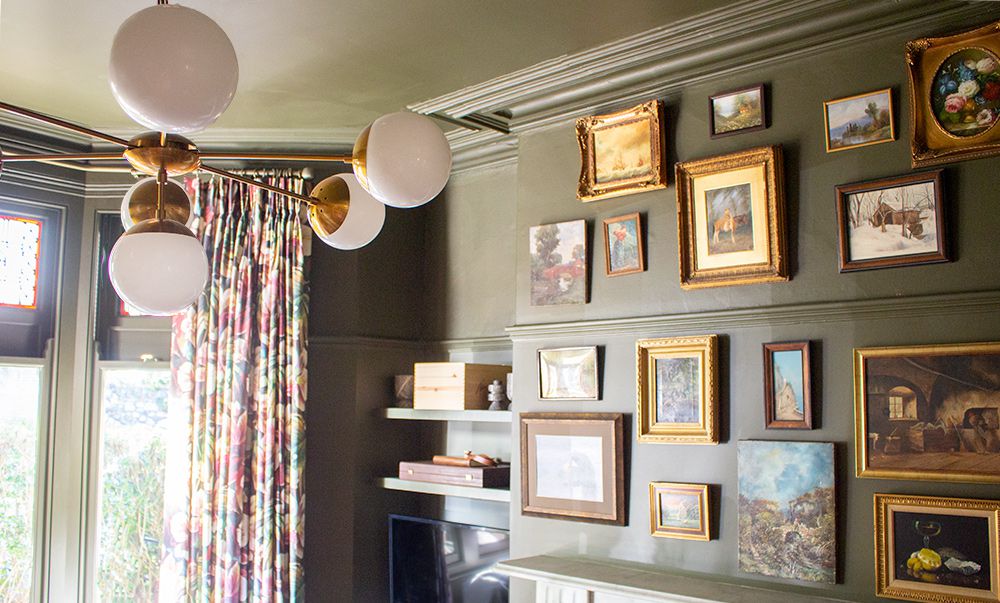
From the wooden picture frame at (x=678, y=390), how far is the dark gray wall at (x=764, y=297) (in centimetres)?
5

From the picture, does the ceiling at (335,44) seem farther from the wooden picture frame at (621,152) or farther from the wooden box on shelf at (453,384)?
the wooden box on shelf at (453,384)

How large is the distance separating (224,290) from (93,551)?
1342 mm

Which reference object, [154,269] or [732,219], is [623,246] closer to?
[732,219]

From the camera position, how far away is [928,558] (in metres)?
2.29

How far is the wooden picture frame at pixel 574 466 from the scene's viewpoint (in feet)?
9.82

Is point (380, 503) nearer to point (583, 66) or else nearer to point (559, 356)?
point (559, 356)

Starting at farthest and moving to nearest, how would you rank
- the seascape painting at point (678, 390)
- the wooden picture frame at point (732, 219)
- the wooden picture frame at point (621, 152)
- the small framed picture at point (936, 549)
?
the wooden picture frame at point (621, 152) < the seascape painting at point (678, 390) < the wooden picture frame at point (732, 219) < the small framed picture at point (936, 549)

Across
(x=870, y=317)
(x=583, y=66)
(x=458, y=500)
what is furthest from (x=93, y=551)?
(x=870, y=317)

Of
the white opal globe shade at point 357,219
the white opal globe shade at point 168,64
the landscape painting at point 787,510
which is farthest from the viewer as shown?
the landscape painting at point 787,510

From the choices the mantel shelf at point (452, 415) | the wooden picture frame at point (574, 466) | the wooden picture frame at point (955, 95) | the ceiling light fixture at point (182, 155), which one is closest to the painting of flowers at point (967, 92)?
the wooden picture frame at point (955, 95)

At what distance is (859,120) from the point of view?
2.54m

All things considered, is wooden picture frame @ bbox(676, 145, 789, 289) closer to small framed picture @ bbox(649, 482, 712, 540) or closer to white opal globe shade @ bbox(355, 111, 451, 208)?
small framed picture @ bbox(649, 482, 712, 540)

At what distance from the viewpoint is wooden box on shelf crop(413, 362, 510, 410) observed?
373 cm

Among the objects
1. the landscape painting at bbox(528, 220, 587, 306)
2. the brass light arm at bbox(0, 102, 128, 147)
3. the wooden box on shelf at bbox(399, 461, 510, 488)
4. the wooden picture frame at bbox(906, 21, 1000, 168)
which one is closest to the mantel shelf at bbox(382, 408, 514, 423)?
the wooden box on shelf at bbox(399, 461, 510, 488)
